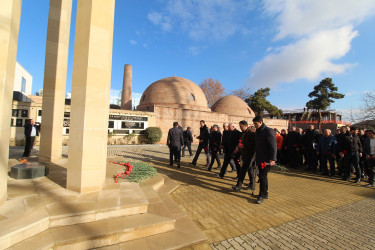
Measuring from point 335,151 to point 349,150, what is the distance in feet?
1.69

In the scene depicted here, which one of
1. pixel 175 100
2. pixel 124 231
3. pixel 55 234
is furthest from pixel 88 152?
pixel 175 100

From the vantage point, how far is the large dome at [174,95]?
23000mm

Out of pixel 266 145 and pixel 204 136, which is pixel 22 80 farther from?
pixel 266 145

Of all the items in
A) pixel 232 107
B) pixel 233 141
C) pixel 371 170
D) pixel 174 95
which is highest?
pixel 174 95

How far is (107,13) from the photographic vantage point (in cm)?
330

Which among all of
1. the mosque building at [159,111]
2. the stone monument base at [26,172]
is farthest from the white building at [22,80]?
the stone monument base at [26,172]

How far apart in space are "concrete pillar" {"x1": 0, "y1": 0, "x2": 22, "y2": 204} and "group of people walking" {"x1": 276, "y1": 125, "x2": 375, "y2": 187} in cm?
848

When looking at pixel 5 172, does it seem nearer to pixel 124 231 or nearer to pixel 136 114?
pixel 124 231

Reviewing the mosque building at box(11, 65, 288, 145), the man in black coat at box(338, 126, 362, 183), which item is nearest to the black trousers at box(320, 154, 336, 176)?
the man in black coat at box(338, 126, 362, 183)

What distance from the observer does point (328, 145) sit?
670 cm

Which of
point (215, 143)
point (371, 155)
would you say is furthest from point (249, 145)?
point (371, 155)

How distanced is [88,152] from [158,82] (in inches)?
918

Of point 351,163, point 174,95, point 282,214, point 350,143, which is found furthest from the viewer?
point 174,95

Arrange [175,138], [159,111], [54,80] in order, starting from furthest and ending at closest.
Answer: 1. [159,111]
2. [175,138]
3. [54,80]
